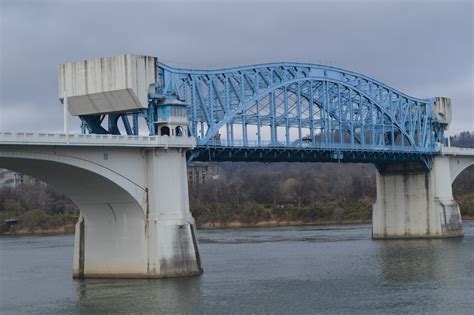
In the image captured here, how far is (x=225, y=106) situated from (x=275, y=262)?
14.3 m

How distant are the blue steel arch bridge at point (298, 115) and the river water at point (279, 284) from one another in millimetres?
9974

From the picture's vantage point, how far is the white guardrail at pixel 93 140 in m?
59.7

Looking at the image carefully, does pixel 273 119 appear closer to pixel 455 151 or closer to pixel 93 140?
pixel 93 140

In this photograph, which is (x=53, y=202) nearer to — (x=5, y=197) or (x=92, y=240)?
(x=5, y=197)

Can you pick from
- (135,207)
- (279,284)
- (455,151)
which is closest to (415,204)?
(455,151)

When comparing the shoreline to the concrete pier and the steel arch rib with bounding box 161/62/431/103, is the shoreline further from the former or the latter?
the concrete pier

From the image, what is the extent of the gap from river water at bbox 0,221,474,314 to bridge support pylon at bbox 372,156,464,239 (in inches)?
401

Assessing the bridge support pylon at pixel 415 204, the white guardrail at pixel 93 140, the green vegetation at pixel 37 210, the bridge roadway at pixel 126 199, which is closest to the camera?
the white guardrail at pixel 93 140

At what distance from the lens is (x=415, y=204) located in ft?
362

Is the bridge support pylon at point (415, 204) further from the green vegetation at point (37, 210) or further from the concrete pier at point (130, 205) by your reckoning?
the green vegetation at point (37, 210)

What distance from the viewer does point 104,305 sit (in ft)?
190

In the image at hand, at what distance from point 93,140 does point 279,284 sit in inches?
633

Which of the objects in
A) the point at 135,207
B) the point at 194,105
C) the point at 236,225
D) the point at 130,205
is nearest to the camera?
the point at 135,207

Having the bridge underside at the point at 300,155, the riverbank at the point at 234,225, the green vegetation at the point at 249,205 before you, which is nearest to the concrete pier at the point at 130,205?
the bridge underside at the point at 300,155
